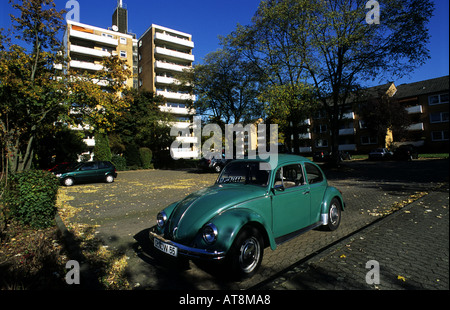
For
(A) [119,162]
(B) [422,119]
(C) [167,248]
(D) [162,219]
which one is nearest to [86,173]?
(A) [119,162]

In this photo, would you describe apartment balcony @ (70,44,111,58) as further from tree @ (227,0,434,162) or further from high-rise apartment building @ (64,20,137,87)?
tree @ (227,0,434,162)

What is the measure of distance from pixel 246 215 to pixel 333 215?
9.76ft

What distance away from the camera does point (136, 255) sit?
13.9ft

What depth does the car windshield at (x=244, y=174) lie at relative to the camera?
422cm

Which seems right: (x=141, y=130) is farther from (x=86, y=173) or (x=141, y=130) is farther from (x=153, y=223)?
(x=153, y=223)

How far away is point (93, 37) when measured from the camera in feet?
140

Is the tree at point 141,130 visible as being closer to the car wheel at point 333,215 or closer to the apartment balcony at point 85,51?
the apartment balcony at point 85,51

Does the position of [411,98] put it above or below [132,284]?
above

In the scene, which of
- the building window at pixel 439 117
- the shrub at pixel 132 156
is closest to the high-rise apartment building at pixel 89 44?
the shrub at pixel 132 156

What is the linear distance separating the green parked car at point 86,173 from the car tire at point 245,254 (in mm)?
15312

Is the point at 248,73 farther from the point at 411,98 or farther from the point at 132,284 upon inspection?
the point at 411,98

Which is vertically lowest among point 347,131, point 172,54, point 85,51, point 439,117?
point 347,131

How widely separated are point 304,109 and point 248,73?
7.27m
